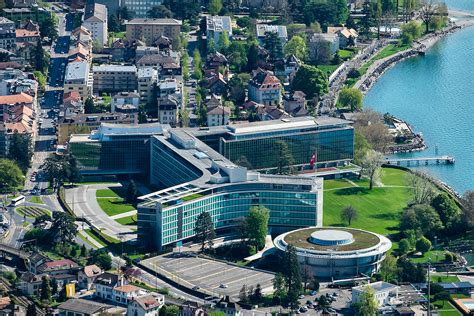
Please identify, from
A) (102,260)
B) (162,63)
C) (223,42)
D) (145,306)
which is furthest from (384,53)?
(145,306)

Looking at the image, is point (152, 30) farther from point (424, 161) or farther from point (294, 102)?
point (424, 161)

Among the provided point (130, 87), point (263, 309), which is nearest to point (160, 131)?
point (130, 87)

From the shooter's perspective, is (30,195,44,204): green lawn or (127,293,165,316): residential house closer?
(127,293,165,316): residential house

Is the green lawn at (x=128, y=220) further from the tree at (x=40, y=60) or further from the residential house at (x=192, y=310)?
the tree at (x=40, y=60)

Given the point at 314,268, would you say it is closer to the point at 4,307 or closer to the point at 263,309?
the point at 263,309

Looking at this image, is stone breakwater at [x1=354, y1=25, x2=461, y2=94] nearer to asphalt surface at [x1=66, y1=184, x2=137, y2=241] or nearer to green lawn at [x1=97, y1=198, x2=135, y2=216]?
asphalt surface at [x1=66, y1=184, x2=137, y2=241]

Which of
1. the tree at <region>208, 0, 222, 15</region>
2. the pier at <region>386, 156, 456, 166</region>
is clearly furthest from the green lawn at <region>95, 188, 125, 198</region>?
the tree at <region>208, 0, 222, 15</region>
